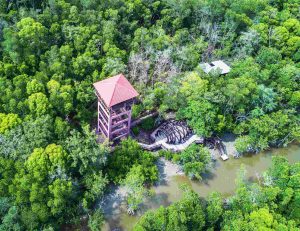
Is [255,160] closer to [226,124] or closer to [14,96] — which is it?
[226,124]

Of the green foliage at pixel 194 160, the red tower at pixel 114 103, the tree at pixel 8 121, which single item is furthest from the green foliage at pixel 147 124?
the tree at pixel 8 121

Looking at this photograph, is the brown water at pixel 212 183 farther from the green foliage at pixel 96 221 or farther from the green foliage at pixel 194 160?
the green foliage at pixel 96 221

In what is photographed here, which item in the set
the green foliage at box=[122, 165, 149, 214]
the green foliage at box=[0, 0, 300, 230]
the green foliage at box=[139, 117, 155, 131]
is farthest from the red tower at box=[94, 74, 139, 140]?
the green foliage at box=[122, 165, 149, 214]

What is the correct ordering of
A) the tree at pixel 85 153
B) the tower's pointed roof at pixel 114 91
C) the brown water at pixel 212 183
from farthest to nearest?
the brown water at pixel 212 183 → the tower's pointed roof at pixel 114 91 → the tree at pixel 85 153

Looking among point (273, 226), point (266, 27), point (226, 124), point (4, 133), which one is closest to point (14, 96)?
point (4, 133)

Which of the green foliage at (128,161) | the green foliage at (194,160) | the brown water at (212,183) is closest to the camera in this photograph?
the brown water at (212,183)

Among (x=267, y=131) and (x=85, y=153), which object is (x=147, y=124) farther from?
(x=267, y=131)

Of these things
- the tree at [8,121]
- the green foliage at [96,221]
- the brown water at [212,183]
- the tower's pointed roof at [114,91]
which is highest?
the tower's pointed roof at [114,91]

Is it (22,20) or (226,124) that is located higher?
(22,20)
